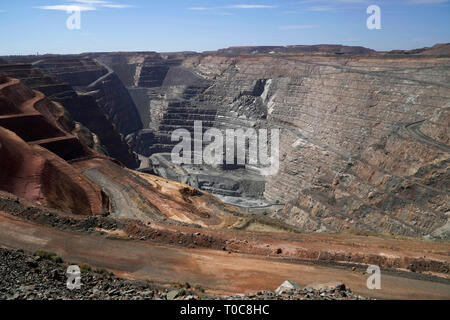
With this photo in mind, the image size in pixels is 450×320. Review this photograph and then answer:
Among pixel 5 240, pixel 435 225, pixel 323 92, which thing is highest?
pixel 323 92

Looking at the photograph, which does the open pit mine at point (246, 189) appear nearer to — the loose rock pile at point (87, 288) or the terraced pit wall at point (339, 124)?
the loose rock pile at point (87, 288)

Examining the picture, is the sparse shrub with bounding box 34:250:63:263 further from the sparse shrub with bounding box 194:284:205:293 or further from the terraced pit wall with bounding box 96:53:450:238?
the terraced pit wall with bounding box 96:53:450:238

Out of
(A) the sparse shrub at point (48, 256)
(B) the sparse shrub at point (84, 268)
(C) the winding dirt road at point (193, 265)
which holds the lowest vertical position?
(C) the winding dirt road at point (193, 265)

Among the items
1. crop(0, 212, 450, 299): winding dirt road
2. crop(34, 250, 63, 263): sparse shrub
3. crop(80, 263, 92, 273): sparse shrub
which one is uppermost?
crop(34, 250, 63, 263): sparse shrub

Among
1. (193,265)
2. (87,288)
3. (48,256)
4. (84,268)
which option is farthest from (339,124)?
(87,288)

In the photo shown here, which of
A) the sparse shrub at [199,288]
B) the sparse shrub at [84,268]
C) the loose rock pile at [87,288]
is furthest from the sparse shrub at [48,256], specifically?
the sparse shrub at [199,288]

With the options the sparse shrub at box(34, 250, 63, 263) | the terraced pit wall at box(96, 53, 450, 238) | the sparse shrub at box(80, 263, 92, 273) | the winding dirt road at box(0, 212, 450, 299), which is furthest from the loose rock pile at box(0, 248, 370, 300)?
the terraced pit wall at box(96, 53, 450, 238)

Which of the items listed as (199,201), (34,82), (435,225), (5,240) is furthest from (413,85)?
(34,82)

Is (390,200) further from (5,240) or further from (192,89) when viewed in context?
(192,89)
